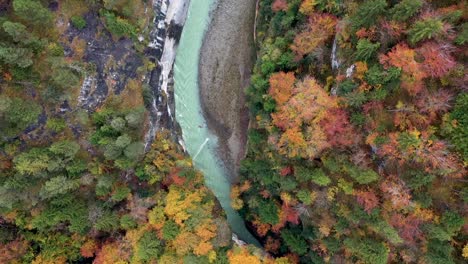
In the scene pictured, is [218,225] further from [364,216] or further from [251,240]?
[364,216]

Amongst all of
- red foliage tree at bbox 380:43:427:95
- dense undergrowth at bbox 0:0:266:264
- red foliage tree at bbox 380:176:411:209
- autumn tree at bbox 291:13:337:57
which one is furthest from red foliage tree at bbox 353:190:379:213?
autumn tree at bbox 291:13:337:57

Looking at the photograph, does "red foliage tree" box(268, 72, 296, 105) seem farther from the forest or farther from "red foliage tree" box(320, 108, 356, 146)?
"red foliage tree" box(320, 108, 356, 146)

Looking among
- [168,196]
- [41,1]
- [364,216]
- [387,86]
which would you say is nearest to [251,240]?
[168,196]

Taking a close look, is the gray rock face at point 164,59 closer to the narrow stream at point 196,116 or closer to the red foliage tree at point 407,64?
the narrow stream at point 196,116

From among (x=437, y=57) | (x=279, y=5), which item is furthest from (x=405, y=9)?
(x=279, y=5)

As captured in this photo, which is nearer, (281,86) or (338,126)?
(338,126)

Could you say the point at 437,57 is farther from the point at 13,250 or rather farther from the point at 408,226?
the point at 13,250
